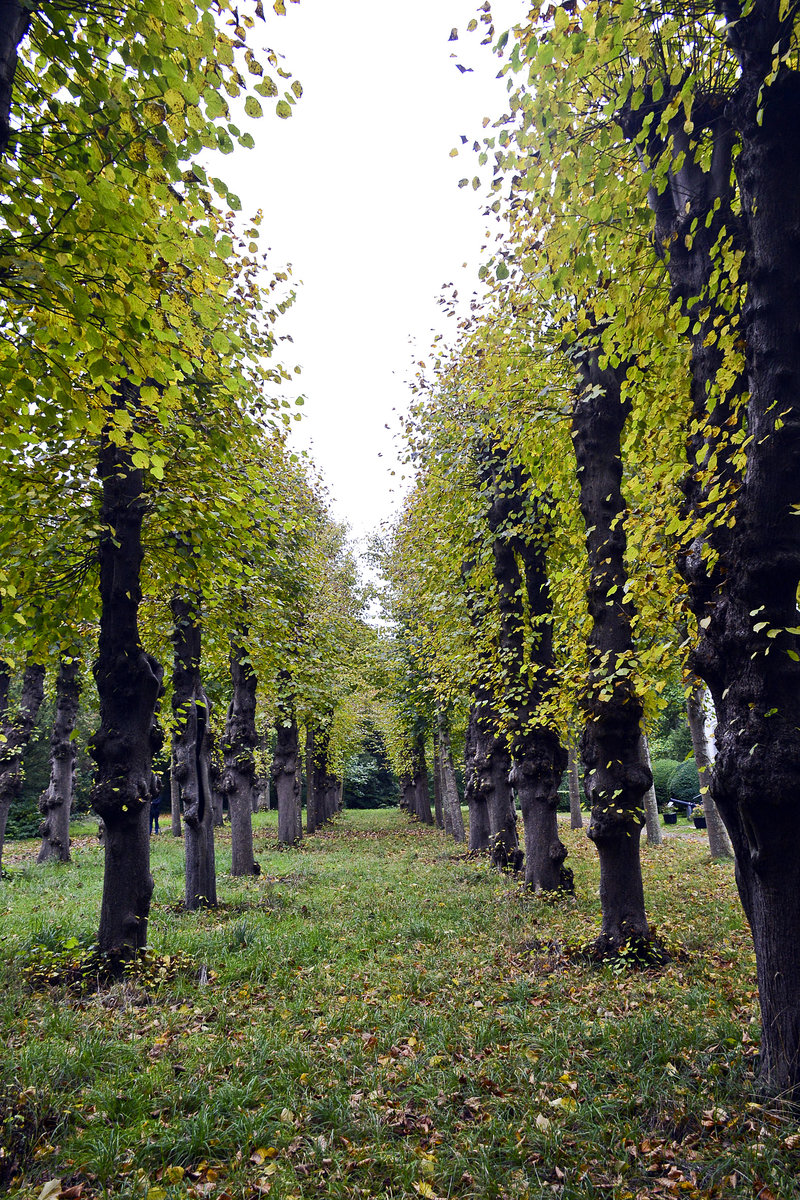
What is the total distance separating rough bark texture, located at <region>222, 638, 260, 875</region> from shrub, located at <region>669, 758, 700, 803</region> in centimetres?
2740

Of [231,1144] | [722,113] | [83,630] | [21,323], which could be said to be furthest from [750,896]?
[83,630]

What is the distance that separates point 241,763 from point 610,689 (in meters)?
10.9

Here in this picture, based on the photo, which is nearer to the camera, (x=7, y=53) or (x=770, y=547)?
(x=7, y=53)

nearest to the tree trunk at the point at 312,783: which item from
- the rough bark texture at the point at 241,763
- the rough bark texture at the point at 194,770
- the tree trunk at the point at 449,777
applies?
the tree trunk at the point at 449,777

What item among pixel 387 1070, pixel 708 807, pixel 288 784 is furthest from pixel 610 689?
pixel 288 784

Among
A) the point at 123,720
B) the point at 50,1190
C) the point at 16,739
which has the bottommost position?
the point at 50,1190

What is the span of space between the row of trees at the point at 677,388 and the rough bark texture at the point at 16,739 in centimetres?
1193

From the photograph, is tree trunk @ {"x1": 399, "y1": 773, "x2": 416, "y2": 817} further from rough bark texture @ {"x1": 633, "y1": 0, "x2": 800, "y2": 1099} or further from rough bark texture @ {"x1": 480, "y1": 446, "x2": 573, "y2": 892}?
rough bark texture @ {"x1": 633, "y1": 0, "x2": 800, "y2": 1099}

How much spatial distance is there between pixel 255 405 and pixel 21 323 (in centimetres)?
353

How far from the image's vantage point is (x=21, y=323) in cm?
596

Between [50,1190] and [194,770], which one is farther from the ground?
[194,770]

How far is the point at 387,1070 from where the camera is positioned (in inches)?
195

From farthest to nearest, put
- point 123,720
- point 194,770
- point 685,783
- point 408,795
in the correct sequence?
point 408,795, point 685,783, point 194,770, point 123,720

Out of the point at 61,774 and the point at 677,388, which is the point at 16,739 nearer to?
the point at 61,774
